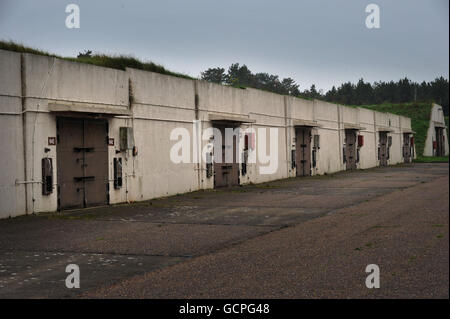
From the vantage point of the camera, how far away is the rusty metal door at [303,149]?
30234mm

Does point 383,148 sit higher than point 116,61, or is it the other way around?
point 116,61

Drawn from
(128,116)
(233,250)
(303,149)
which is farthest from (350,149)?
(233,250)

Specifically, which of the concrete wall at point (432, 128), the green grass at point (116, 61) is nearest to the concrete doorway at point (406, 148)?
the concrete wall at point (432, 128)

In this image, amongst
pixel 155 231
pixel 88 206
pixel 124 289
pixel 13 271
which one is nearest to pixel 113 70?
pixel 88 206

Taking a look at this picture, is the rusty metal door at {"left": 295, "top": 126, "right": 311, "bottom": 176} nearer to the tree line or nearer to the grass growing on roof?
the grass growing on roof

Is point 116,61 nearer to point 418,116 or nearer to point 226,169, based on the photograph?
point 226,169

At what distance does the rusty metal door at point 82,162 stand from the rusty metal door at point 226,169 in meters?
6.89

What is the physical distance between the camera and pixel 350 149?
1538 inches

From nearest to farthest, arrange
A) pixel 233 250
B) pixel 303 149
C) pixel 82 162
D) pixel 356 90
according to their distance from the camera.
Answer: pixel 233 250, pixel 82 162, pixel 303 149, pixel 356 90

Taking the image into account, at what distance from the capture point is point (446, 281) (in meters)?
6.09

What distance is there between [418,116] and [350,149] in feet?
103

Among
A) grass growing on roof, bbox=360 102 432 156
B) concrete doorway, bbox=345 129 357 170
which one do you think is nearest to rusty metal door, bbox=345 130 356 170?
concrete doorway, bbox=345 129 357 170

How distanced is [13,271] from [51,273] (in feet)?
1.92
